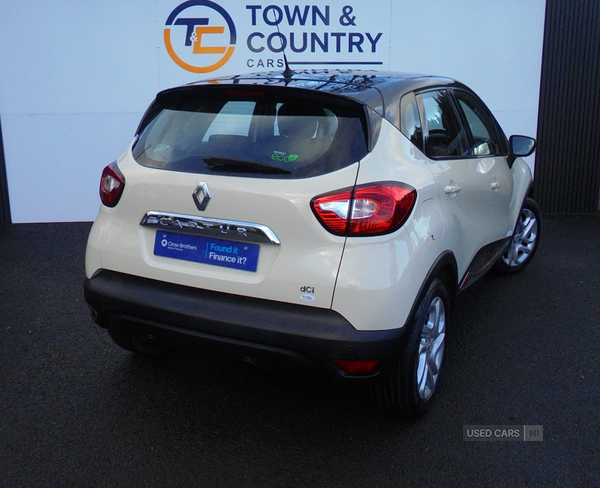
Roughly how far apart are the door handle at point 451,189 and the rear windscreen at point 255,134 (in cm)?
67

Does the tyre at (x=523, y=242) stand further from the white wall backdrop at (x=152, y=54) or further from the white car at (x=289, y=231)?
the white wall backdrop at (x=152, y=54)

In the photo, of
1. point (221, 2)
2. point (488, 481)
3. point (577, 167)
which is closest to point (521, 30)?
point (577, 167)

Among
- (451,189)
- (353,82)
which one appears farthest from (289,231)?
(451,189)

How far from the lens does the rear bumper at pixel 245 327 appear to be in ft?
8.08

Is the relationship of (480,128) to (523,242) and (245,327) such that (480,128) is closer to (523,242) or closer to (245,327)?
(523,242)

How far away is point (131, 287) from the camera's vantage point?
280 centimetres

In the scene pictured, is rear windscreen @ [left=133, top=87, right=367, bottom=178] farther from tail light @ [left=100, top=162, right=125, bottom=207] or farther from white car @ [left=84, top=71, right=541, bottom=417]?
tail light @ [left=100, top=162, right=125, bottom=207]

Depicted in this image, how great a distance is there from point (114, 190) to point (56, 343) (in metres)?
1.47

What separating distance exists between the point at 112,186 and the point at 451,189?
1686 millimetres

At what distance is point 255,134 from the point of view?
2742 mm

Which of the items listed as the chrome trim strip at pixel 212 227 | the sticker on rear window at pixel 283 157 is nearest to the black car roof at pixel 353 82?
the sticker on rear window at pixel 283 157

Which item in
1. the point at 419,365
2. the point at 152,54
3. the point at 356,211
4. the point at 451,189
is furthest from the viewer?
the point at 152,54

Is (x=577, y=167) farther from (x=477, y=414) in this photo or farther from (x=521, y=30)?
(x=477, y=414)

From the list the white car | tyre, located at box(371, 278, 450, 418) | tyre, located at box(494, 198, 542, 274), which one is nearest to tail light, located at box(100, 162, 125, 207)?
the white car
